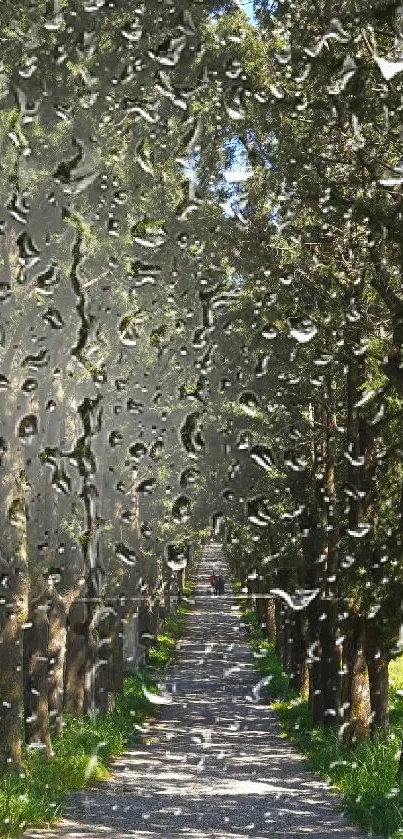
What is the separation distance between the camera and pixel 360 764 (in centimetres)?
1633

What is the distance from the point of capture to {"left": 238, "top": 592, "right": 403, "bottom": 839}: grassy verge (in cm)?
1238

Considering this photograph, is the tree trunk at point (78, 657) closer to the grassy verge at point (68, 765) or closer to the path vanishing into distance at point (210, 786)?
the grassy verge at point (68, 765)

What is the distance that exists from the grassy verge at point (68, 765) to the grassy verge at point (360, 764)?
10.4ft

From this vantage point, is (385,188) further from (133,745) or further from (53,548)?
(133,745)

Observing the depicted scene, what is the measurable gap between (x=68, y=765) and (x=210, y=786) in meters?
2.04

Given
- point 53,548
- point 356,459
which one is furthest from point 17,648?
point 356,459

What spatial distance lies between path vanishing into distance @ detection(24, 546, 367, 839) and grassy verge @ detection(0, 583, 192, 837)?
23 centimetres

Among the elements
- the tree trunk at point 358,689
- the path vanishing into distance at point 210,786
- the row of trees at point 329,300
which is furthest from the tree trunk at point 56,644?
the tree trunk at point 358,689

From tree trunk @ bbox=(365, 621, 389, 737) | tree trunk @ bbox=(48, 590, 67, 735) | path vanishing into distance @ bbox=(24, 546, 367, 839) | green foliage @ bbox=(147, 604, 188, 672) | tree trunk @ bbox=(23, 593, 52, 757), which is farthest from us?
green foliage @ bbox=(147, 604, 188, 672)

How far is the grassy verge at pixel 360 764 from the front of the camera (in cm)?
1238

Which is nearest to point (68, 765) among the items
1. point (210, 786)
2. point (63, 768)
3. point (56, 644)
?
point (63, 768)

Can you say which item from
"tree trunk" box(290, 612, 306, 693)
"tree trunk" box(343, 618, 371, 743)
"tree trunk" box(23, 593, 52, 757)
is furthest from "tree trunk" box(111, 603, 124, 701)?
"tree trunk" box(343, 618, 371, 743)

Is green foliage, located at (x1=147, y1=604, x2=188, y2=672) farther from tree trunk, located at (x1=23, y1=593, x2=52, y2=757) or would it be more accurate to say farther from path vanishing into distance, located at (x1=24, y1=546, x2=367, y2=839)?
tree trunk, located at (x1=23, y1=593, x2=52, y2=757)

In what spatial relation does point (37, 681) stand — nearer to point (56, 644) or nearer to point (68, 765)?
point (68, 765)
